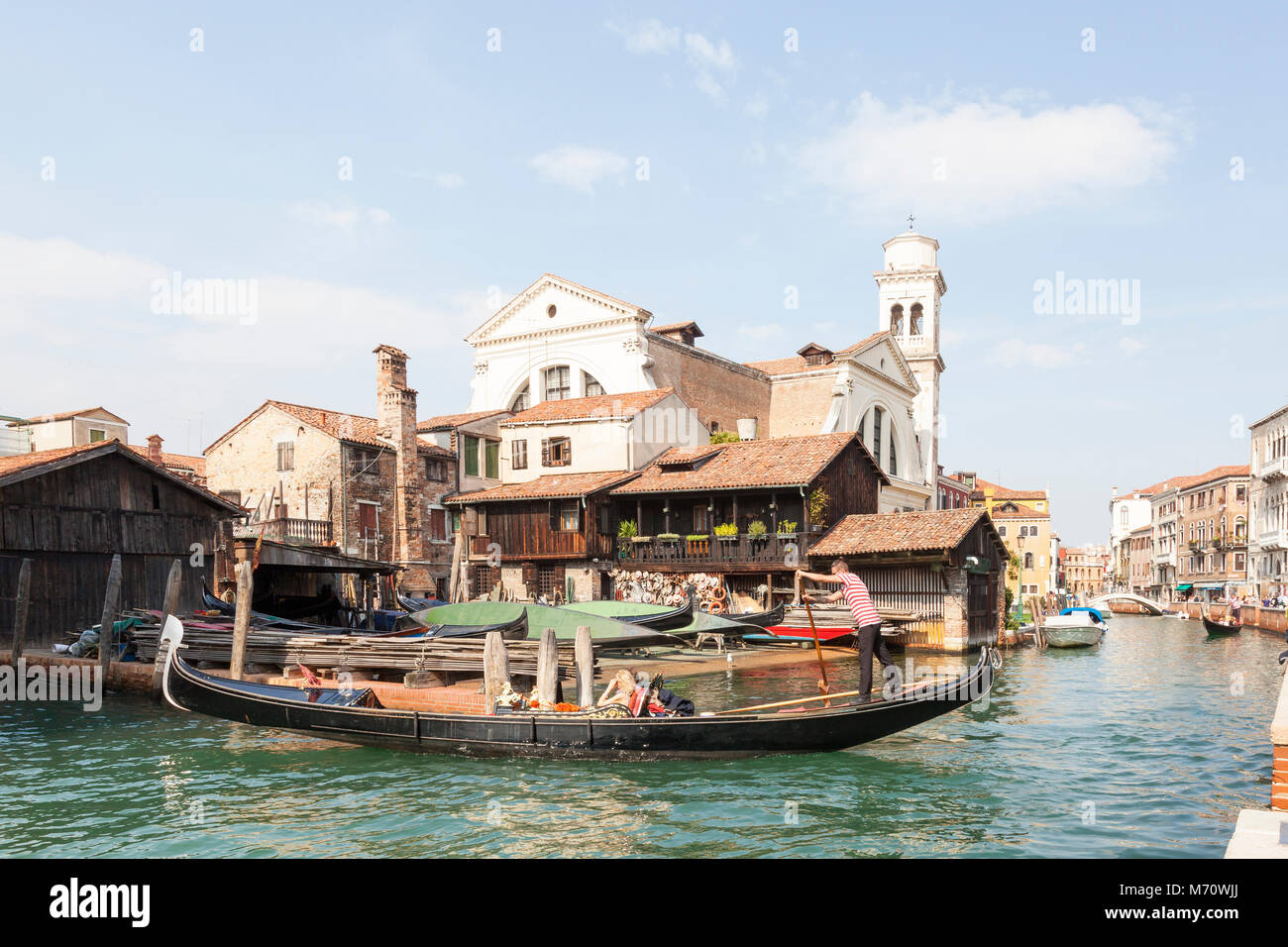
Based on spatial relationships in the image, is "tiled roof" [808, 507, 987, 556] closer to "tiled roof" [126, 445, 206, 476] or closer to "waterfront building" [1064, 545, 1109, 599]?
"tiled roof" [126, 445, 206, 476]

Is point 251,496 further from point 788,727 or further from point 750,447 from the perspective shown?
point 788,727

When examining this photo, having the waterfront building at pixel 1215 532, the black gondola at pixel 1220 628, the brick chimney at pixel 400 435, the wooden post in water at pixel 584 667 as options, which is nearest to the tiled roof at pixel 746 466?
the brick chimney at pixel 400 435

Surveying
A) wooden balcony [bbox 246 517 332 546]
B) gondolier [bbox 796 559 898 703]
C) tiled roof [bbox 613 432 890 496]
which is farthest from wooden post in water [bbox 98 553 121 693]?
tiled roof [bbox 613 432 890 496]

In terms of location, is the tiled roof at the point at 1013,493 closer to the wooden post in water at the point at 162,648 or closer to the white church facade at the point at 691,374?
the white church facade at the point at 691,374

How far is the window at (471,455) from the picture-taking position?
33.7m

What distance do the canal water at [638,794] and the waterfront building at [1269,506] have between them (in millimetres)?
42159

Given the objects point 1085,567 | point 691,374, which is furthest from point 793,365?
point 1085,567

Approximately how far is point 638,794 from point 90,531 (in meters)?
15.6

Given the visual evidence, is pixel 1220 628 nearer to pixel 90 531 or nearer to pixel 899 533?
pixel 899 533

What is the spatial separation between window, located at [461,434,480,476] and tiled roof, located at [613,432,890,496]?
6.55 meters

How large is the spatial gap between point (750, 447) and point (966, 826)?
2177 centimetres
